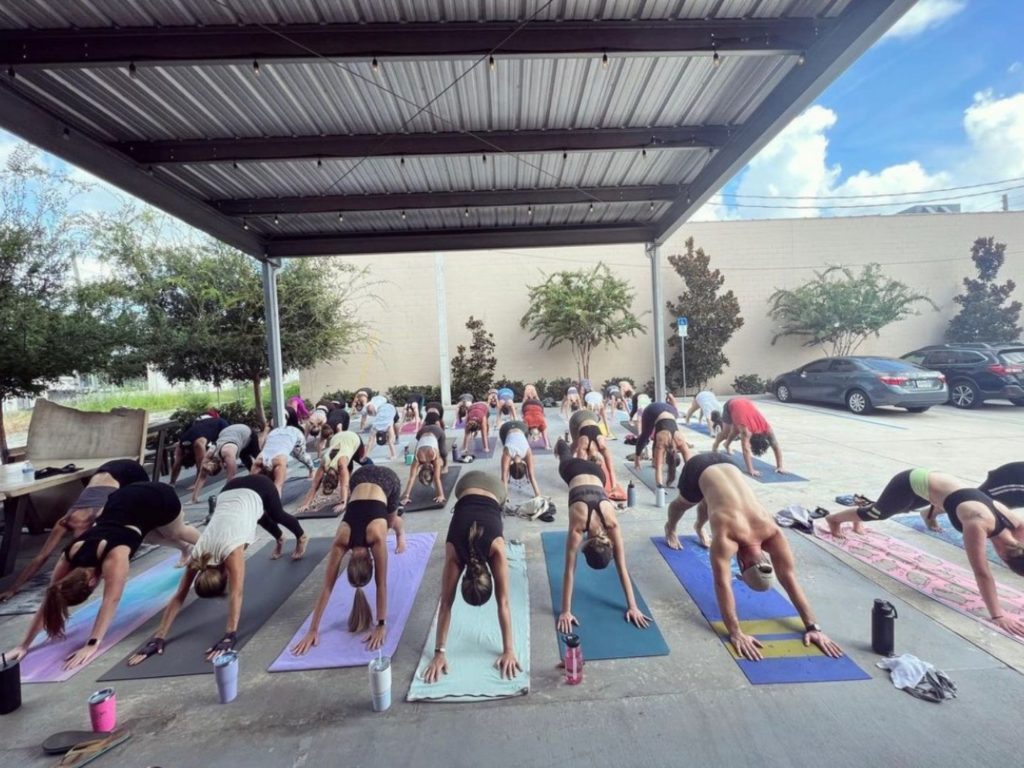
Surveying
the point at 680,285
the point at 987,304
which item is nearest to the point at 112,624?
the point at 680,285

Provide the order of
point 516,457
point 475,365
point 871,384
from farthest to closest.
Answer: point 475,365 → point 871,384 → point 516,457

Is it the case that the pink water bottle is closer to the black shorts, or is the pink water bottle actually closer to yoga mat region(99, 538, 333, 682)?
the black shorts

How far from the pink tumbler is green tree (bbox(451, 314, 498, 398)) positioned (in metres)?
14.3

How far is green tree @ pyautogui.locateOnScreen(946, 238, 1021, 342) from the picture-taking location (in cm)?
1617

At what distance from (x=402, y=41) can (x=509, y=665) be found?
5.11 meters

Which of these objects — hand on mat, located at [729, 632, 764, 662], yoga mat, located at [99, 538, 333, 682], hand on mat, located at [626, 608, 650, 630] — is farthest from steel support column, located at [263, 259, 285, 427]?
hand on mat, located at [729, 632, 764, 662]

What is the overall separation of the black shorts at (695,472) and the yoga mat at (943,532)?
2.68 m

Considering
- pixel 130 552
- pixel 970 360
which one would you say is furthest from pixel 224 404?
pixel 970 360

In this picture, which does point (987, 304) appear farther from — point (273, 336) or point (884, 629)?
point (273, 336)

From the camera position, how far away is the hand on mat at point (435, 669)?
116 inches

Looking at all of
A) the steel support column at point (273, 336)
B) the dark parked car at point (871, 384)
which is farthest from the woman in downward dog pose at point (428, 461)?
the dark parked car at point (871, 384)

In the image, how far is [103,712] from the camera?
2.64 m

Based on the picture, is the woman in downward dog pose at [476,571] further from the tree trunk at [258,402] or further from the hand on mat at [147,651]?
the tree trunk at [258,402]

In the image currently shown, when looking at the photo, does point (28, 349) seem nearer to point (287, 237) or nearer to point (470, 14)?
point (287, 237)
